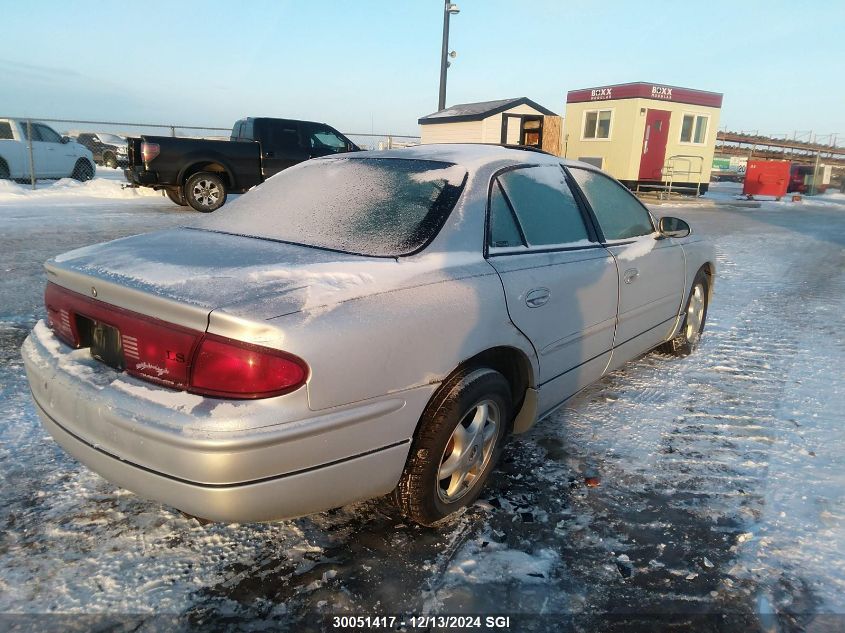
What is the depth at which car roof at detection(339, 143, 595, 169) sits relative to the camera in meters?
2.88

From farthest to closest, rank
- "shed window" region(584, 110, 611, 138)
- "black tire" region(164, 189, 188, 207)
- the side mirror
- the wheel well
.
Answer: "shed window" region(584, 110, 611, 138)
"black tire" region(164, 189, 188, 207)
the wheel well
the side mirror

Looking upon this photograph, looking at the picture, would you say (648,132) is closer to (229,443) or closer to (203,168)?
(203,168)

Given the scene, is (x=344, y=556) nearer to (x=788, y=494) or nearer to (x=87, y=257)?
(x=87, y=257)

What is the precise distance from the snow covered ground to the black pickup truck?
319 inches

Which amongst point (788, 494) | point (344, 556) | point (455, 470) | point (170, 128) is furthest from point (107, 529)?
point (170, 128)

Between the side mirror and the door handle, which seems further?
the side mirror

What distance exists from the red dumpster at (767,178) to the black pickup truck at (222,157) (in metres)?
18.7

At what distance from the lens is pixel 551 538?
2.42 meters

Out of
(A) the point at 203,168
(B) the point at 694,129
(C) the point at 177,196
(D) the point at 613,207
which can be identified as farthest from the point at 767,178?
(D) the point at 613,207

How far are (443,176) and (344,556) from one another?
1699 millimetres

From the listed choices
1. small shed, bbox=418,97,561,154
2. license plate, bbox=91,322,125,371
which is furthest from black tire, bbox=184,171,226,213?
license plate, bbox=91,322,125,371

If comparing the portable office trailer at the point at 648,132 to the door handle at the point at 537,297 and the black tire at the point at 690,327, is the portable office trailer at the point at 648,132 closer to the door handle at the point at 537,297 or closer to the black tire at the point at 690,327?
the black tire at the point at 690,327

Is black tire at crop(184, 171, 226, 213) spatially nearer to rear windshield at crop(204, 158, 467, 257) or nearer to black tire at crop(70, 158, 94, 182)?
black tire at crop(70, 158, 94, 182)

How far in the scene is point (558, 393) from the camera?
3.03 meters
